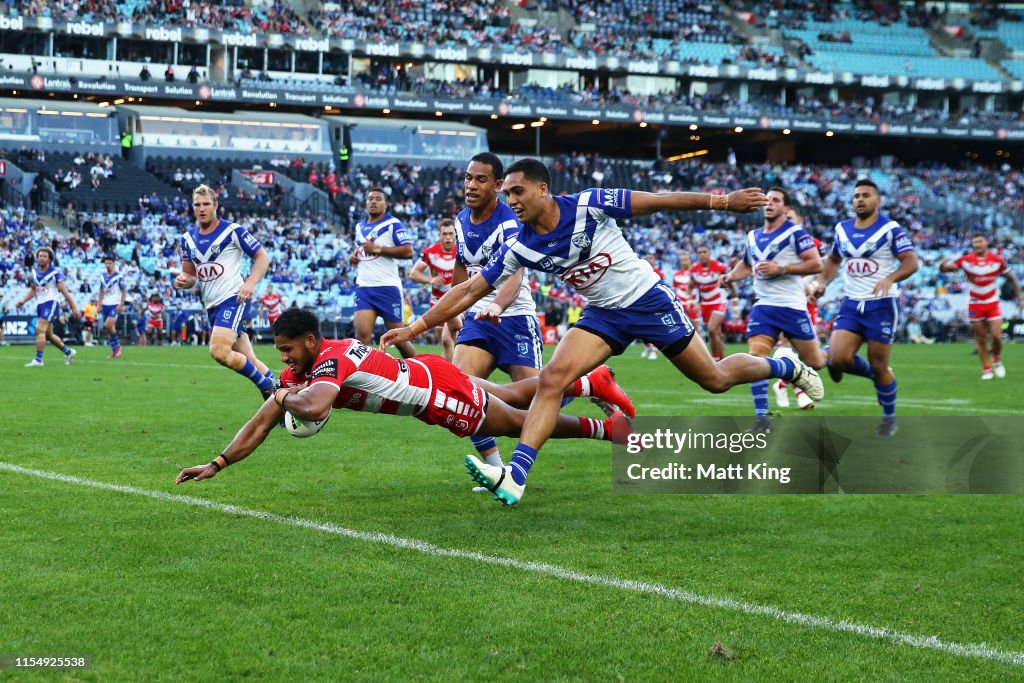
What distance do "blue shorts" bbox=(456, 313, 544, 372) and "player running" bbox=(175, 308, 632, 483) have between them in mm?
1221

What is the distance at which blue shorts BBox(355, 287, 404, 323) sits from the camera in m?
15.0

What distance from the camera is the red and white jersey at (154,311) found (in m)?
35.2

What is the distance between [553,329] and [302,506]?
30171mm

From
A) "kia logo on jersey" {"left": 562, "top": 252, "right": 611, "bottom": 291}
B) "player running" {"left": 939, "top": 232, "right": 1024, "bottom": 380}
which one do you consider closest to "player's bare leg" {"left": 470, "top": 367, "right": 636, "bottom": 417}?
"kia logo on jersey" {"left": 562, "top": 252, "right": 611, "bottom": 291}

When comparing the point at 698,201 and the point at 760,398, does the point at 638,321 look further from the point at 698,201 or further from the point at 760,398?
the point at 760,398

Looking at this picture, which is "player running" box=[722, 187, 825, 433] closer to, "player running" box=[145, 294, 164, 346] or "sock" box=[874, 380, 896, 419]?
"sock" box=[874, 380, 896, 419]

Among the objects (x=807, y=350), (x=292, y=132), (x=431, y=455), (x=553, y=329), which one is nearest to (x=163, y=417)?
(x=431, y=455)

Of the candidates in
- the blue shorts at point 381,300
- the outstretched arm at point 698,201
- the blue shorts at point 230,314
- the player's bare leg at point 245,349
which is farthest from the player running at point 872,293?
the blue shorts at point 230,314

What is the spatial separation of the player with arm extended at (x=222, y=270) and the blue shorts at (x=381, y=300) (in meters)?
2.38

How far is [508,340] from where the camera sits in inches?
346

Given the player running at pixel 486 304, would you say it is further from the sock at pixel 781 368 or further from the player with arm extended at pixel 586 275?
the sock at pixel 781 368

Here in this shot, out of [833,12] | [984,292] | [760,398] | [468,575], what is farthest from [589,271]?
[833,12]

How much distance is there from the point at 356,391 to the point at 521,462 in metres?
1.04

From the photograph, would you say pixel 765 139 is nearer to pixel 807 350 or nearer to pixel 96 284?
pixel 96 284
